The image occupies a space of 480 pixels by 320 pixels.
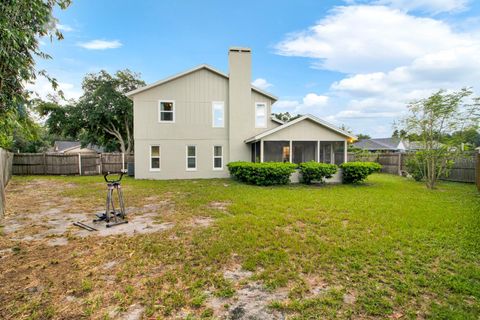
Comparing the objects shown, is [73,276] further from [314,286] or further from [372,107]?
[372,107]

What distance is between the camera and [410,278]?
3.02 meters

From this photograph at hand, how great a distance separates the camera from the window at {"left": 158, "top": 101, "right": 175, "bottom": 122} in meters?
13.5

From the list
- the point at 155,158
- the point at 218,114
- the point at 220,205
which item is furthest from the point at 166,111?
the point at 220,205

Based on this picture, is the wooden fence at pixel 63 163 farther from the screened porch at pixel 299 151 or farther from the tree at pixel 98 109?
the screened porch at pixel 299 151

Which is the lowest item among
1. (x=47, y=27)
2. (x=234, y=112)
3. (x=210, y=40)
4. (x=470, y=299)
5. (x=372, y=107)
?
(x=470, y=299)

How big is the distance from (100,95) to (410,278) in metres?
26.5

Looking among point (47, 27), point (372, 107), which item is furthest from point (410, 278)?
point (372, 107)

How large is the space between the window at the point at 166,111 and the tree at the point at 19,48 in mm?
10034

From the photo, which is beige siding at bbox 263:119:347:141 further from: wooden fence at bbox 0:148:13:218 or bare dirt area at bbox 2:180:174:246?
wooden fence at bbox 0:148:13:218

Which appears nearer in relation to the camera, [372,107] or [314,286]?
[314,286]

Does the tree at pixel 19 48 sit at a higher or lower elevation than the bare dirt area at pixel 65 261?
higher

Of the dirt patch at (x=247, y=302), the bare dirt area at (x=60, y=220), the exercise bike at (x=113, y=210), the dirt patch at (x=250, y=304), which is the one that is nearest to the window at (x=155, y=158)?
the bare dirt area at (x=60, y=220)

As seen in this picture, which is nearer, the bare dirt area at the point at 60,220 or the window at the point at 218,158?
the bare dirt area at the point at 60,220

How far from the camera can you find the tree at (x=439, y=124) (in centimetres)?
981
